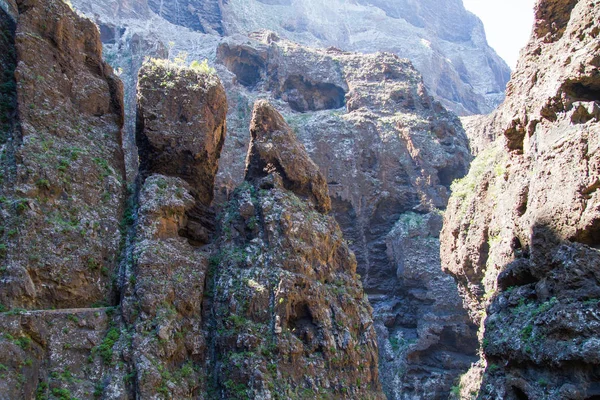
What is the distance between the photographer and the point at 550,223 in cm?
1705

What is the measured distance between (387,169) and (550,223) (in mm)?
33461

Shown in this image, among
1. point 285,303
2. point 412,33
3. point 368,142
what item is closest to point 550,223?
point 285,303

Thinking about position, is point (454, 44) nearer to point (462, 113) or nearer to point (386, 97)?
point (462, 113)

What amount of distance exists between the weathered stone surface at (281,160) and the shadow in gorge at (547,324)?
39.7ft

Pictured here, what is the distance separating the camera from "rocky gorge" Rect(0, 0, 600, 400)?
16.7 metres

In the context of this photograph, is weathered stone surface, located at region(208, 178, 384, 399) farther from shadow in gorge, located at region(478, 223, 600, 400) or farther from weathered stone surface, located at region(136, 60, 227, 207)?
shadow in gorge, located at region(478, 223, 600, 400)

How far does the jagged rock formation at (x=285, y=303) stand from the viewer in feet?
68.9

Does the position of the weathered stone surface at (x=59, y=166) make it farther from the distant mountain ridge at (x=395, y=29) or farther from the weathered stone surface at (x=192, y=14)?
the distant mountain ridge at (x=395, y=29)

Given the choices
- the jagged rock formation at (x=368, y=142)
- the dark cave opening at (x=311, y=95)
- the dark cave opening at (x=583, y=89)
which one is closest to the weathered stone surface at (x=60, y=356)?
the jagged rock formation at (x=368, y=142)

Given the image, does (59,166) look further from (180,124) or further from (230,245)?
(230,245)

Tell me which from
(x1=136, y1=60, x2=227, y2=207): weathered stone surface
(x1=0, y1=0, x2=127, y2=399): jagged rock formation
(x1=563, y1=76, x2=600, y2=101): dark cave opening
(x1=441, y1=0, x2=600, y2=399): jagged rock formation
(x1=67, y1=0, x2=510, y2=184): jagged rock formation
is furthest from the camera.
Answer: (x1=67, y1=0, x2=510, y2=184): jagged rock formation

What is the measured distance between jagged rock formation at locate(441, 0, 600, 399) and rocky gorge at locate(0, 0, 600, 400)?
68mm

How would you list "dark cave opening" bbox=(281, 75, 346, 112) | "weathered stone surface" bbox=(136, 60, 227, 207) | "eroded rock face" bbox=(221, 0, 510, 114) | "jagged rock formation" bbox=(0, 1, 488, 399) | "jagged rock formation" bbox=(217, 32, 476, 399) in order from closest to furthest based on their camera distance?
"jagged rock formation" bbox=(0, 1, 488, 399) → "weathered stone surface" bbox=(136, 60, 227, 207) → "jagged rock formation" bbox=(217, 32, 476, 399) → "dark cave opening" bbox=(281, 75, 346, 112) → "eroded rock face" bbox=(221, 0, 510, 114)

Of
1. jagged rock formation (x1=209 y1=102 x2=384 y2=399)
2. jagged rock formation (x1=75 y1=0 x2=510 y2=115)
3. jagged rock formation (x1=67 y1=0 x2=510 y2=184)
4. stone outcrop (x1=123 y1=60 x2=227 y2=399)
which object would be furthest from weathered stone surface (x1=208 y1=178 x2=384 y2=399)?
jagged rock formation (x1=75 y1=0 x2=510 y2=115)
